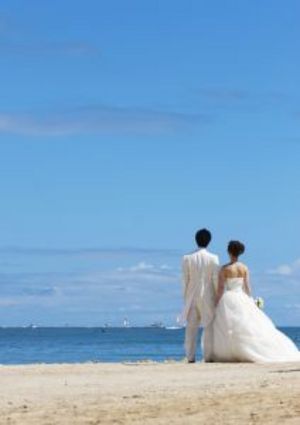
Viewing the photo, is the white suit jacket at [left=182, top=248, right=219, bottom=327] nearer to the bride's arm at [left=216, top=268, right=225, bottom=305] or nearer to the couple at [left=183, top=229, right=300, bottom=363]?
the couple at [left=183, top=229, right=300, bottom=363]

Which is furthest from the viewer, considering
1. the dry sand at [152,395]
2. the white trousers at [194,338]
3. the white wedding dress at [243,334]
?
the white trousers at [194,338]

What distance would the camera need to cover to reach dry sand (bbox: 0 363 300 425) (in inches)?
573

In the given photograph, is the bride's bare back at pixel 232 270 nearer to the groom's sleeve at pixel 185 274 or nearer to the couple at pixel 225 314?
the couple at pixel 225 314

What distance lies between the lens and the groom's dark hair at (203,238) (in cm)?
2362

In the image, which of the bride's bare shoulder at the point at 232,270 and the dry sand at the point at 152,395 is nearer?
the dry sand at the point at 152,395

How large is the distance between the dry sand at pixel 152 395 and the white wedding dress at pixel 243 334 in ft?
4.37

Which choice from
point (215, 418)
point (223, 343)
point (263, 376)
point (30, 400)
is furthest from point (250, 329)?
point (215, 418)

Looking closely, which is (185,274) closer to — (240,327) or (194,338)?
(194,338)

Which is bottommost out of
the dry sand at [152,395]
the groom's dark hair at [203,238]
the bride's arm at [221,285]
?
the dry sand at [152,395]

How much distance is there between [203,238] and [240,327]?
166cm

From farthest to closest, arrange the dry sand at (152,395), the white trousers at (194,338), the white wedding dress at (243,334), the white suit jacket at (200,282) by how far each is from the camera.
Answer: the white suit jacket at (200,282) < the white trousers at (194,338) < the white wedding dress at (243,334) < the dry sand at (152,395)

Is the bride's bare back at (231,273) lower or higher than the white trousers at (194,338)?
higher

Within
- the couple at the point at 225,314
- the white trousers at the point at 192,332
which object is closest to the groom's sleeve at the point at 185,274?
the couple at the point at 225,314

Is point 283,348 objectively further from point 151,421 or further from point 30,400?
point 151,421
